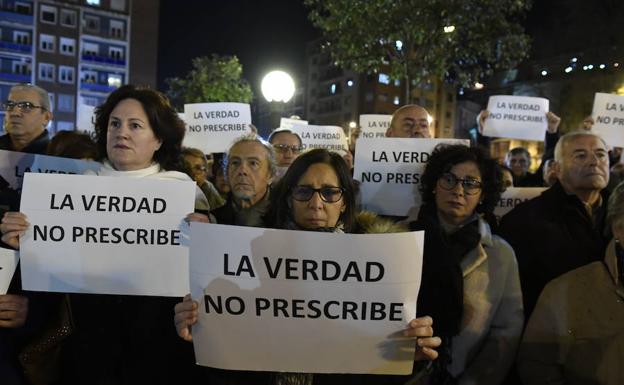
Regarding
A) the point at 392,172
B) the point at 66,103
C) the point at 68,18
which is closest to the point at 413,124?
the point at 392,172

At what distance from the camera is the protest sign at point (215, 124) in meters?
7.16

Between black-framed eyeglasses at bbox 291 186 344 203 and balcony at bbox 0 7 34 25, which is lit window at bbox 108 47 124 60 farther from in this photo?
black-framed eyeglasses at bbox 291 186 344 203

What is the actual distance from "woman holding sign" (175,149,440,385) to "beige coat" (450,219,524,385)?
0.37 meters

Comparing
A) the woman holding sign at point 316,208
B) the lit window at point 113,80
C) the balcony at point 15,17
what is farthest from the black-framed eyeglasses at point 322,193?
the balcony at point 15,17

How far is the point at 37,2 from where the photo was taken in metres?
62.6

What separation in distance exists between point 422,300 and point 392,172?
1949mm

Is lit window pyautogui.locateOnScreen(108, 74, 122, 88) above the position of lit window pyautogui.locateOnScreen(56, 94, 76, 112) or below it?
above

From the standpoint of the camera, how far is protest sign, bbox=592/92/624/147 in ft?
21.2

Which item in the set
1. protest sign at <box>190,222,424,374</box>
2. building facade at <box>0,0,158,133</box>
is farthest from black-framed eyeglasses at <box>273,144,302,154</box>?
building facade at <box>0,0,158,133</box>

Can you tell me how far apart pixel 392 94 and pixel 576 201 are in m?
78.9

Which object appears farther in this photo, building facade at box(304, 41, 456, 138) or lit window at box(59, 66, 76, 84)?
building facade at box(304, 41, 456, 138)

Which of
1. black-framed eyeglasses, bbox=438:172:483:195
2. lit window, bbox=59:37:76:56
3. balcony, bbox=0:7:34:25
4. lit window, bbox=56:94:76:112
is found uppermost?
balcony, bbox=0:7:34:25

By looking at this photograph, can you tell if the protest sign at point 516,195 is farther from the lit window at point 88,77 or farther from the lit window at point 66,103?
the lit window at point 88,77

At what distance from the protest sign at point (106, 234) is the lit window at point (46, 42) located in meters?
69.9
